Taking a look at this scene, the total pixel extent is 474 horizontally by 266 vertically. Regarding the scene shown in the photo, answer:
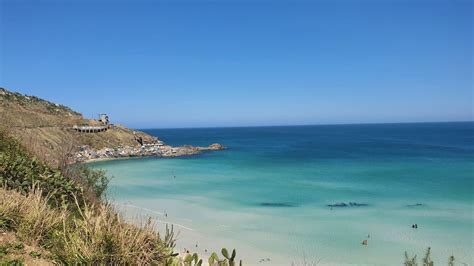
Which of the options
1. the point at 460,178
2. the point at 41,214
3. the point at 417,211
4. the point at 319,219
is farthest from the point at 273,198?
the point at 41,214

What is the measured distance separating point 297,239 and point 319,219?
5.17 m

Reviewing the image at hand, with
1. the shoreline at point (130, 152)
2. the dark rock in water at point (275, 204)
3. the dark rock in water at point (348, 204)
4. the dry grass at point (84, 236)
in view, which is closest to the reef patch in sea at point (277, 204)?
the dark rock in water at point (275, 204)

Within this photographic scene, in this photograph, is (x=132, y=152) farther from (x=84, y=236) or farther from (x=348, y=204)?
(x=84, y=236)

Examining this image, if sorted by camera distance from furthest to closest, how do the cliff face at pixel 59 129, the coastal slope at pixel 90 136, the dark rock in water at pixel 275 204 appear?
1. the coastal slope at pixel 90 136
2. the cliff face at pixel 59 129
3. the dark rock in water at pixel 275 204

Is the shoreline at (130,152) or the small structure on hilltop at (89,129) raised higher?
the small structure on hilltop at (89,129)

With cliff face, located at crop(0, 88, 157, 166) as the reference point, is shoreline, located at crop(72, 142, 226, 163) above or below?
below

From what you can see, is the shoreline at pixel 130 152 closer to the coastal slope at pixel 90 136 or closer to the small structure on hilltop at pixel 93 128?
the coastal slope at pixel 90 136

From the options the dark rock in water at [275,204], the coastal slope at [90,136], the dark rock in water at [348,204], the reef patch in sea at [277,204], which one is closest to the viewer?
the reef patch in sea at [277,204]

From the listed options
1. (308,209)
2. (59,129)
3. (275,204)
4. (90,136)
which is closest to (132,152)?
(90,136)

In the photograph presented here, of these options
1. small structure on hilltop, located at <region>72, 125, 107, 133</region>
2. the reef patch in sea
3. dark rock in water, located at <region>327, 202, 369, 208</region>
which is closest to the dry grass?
the reef patch in sea

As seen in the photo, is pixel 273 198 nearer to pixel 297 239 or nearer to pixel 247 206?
pixel 247 206

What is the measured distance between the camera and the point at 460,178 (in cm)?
4491

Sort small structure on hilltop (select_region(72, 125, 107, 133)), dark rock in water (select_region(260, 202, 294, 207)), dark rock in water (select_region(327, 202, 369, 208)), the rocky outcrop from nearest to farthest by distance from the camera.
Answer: dark rock in water (select_region(327, 202, 369, 208)) < dark rock in water (select_region(260, 202, 294, 207)) < the rocky outcrop < small structure on hilltop (select_region(72, 125, 107, 133))

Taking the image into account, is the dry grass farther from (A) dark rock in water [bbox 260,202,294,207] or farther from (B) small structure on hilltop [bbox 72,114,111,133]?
(B) small structure on hilltop [bbox 72,114,111,133]
